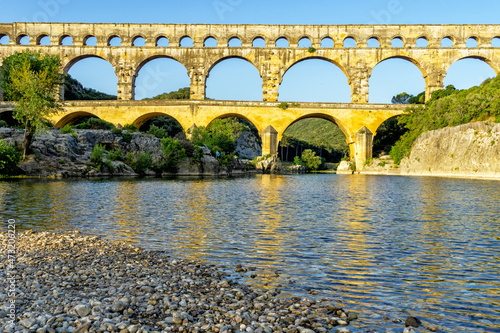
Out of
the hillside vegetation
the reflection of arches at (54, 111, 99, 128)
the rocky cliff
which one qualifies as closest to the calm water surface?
the rocky cliff

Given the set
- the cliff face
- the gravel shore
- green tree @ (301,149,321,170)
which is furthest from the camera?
green tree @ (301,149,321,170)

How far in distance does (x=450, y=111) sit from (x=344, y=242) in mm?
36562

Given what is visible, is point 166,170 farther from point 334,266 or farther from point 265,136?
point 334,266

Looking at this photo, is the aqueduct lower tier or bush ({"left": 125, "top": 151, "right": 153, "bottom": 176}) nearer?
bush ({"left": 125, "top": 151, "right": 153, "bottom": 176})

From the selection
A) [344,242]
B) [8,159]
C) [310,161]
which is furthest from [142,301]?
[310,161]

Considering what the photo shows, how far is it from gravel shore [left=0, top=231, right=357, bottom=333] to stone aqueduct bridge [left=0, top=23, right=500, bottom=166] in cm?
3945

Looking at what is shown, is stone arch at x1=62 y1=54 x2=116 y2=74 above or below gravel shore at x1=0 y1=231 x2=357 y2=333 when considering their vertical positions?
above

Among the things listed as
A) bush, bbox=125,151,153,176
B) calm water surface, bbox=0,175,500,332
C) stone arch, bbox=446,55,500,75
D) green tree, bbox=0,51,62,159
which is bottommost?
calm water surface, bbox=0,175,500,332

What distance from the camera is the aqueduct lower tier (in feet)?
144

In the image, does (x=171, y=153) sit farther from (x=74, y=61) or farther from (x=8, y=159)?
(x=74, y=61)

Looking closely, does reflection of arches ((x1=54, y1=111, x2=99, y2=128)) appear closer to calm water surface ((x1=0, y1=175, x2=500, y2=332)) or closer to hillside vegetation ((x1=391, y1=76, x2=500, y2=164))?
hillside vegetation ((x1=391, y1=76, x2=500, y2=164))

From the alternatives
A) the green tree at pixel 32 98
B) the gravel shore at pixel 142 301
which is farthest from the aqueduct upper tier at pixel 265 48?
the gravel shore at pixel 142 301

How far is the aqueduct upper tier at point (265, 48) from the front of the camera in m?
46.0

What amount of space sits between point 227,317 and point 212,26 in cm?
4751
